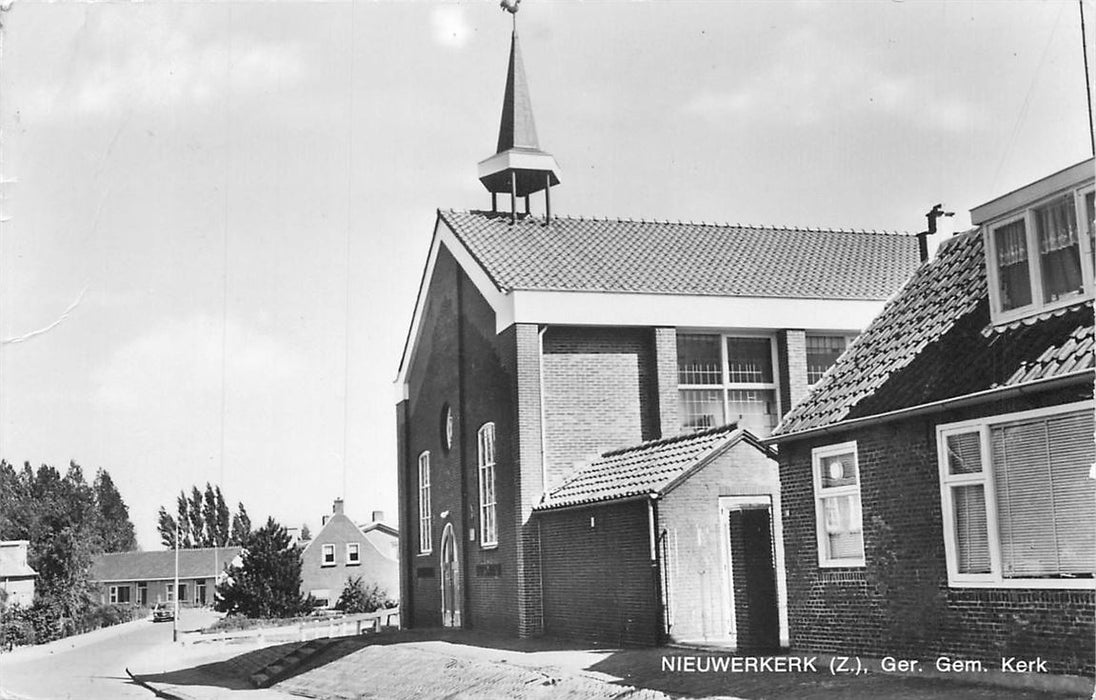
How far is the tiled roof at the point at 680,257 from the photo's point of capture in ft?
89.6

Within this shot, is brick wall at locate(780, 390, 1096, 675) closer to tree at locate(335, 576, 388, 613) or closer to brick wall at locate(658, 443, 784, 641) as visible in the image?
brick wall at locate(658, 443, 784, 641)

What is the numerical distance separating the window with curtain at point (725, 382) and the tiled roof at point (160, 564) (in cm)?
7891

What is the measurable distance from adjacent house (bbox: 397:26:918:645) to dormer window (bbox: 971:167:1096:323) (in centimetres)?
839

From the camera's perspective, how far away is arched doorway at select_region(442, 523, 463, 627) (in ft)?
98.8

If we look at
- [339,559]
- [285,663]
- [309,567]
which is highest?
[339,559]

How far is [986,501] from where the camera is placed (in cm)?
1316

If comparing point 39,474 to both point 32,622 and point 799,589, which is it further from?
point 799,589

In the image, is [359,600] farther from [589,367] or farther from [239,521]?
[239,521]

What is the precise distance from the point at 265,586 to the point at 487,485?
88.3ft

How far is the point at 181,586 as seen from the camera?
3964 inches

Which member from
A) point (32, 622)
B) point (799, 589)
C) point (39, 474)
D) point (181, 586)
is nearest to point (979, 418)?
point (799, 589)

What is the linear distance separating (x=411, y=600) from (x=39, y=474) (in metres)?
39.5

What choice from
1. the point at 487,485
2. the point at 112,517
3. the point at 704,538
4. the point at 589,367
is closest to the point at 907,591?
the point at 704,538

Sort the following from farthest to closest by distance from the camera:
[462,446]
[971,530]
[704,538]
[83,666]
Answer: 1. [83,666]
2. [462,446]
3. [704,538]
4. [971,530]
